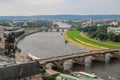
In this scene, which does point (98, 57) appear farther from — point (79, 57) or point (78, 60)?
point (78, 60)

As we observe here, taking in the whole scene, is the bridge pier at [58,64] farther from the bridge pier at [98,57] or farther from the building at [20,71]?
the building at [20,71]

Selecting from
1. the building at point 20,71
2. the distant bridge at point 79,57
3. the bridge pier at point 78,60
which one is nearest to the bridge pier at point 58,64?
the distant bridge at point 79,57

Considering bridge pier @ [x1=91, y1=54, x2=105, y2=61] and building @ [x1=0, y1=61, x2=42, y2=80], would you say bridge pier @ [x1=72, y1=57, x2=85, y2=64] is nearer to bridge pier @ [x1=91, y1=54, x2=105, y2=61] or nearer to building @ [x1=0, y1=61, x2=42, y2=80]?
bridge pier @ [x1=91, y1=54, x2=105, y2=61]

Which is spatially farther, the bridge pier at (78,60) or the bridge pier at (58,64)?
the bridge pier at (78,60)

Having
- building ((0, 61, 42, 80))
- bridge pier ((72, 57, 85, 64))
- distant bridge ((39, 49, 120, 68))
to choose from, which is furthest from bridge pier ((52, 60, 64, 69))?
building ((0, 61, 42, 80))

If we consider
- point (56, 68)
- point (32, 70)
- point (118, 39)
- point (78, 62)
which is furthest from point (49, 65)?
point (118, 39)

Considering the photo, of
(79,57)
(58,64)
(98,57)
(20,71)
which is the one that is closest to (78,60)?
(79,57)

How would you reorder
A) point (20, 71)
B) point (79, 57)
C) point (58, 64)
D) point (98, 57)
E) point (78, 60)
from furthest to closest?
point (98, 57), point (79, 57), point (78, 60), point (58, 64), point (20, 71)

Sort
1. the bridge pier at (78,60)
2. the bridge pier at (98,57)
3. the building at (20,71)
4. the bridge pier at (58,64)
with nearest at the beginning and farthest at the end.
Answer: the building at (20,71) → the bridge pier at (58,64) → the bridge pier at (78,60) → the bridge pier at (98,57)

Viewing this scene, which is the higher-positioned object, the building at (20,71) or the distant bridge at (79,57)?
the building at (20,71)

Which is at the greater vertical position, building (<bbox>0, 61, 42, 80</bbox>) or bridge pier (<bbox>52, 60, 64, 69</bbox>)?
building (<bbox>0, 61, 42, 80</bbox>)

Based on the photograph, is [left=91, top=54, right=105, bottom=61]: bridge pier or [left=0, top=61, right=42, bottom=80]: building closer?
[left=0, top=61, right=42, bottom=80]: building
